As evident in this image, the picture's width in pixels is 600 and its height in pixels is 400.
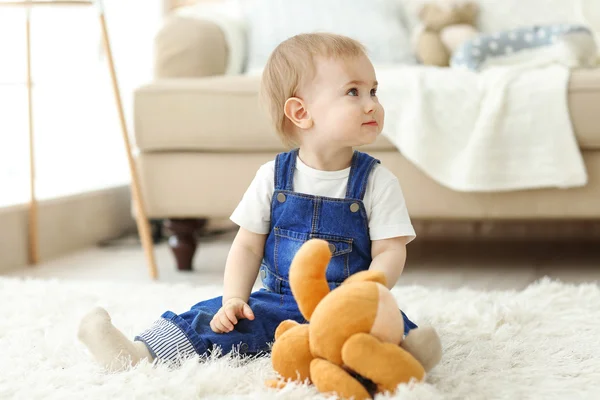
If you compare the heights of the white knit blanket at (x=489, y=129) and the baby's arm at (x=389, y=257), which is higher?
the white knit blanket at (x=489, y=129)

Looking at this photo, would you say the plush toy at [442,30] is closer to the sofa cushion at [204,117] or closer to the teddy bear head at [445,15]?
the teddy bear head at [445,15]

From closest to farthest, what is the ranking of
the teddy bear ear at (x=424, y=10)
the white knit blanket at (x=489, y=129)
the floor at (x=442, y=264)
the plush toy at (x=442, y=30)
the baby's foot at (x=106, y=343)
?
1. the baby's foot at (x=106, y=343)
2. the white knit blanket at (x=489, y=129)
3. the floor at (x=442, y=264)
4. the plush toy at (x=442, y=30)
5. the teddy bear ear at (x=424, y=10)

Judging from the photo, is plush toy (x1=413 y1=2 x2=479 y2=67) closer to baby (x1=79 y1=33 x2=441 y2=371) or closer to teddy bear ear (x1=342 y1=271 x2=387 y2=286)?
baby (x1=79 y1=33 x2=441 y2=371)

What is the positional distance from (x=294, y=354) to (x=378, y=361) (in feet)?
0.38

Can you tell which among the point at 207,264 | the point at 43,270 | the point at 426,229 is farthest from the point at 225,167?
the point at 426,229

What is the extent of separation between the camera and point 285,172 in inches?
42.1

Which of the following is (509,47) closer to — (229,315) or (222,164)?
(222,164)

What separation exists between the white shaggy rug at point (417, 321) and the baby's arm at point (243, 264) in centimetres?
12

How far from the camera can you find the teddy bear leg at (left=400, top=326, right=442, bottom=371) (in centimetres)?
82

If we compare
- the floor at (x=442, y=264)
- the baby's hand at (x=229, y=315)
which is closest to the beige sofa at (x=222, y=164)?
the floor at (x=442, y=264)

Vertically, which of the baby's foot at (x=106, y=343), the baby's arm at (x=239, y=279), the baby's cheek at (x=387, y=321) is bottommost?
the baby's foot at (x=106, y=343)

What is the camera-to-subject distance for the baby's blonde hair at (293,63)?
1003 mm

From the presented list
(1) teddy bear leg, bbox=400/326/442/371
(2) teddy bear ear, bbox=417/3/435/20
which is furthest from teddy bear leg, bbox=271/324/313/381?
(2) teddy bear ear, bbox=417/3/435/20

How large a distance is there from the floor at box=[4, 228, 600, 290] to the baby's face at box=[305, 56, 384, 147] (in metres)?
0.74
